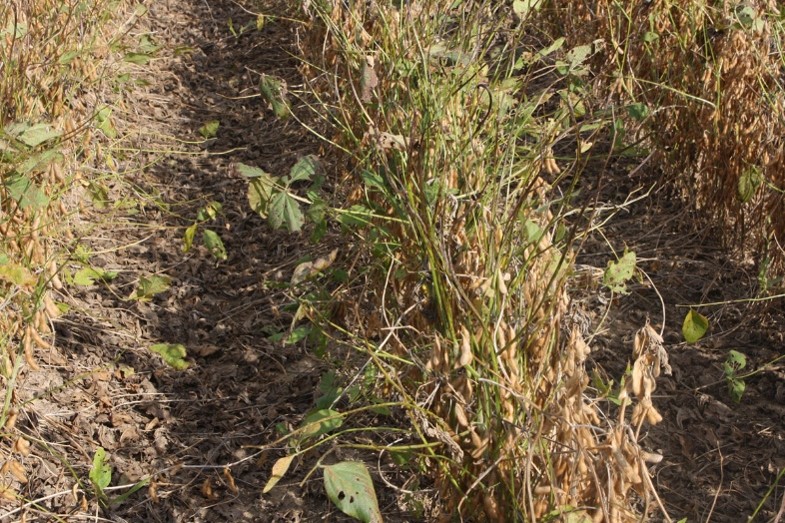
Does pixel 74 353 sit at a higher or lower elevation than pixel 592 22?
lower

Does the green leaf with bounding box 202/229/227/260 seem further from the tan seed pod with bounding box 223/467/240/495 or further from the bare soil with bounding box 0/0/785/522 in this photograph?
the tan seed pod with bounding box 223/467/240/495

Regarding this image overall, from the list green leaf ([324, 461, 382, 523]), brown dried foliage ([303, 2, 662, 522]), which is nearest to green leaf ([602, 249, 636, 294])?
brown dried foliage ([303, 2, 662, 522])

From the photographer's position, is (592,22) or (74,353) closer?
(74,353)

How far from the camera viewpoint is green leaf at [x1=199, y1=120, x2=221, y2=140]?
13.1 ft

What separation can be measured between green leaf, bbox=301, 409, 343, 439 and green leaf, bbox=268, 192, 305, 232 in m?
0.50

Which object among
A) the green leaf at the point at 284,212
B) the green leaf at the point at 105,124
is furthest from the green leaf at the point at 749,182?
the green leaf at the point at 105,124

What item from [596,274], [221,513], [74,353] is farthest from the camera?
[74,353]

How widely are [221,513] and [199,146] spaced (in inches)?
88.6

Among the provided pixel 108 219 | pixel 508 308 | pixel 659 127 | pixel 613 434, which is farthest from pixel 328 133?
pixel 613 434

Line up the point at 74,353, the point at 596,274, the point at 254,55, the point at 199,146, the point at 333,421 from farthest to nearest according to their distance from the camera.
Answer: the point at 254,55 → the point at 199,146 → the point at 74,353 → the point at 596,274 → the point at 333,421

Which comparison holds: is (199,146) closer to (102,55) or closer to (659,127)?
(102,55)

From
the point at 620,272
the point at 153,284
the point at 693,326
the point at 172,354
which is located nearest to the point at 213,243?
the point at 153,284

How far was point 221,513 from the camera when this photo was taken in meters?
2.52

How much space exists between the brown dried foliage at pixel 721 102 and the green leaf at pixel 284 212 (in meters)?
1.13
